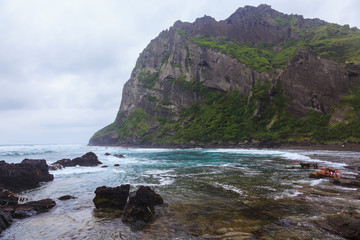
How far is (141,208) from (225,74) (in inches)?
4228

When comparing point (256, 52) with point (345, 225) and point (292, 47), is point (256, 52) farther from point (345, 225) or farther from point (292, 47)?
point (345, 225)

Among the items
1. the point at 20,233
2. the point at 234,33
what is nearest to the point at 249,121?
the point at 234,33

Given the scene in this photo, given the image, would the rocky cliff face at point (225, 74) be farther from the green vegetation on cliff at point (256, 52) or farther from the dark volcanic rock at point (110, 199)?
the dark volcanic rock at point (110, 199)

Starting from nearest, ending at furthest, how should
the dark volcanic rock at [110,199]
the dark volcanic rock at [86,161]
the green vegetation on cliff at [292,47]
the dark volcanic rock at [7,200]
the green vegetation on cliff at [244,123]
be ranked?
the dark volcanic rock at [110,199], the dark volcanic rock at [7,200], the dark volcanic rock at [86,161], the green vegetation on cliff at [244,123], the green vegetation on cliff at [292,47]

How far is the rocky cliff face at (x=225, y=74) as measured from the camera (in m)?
80.2

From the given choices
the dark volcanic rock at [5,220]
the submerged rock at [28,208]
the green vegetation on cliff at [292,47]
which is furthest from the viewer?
the green vegetation on cliff at [292,47]

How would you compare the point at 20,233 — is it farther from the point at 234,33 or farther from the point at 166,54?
the point at 234,33

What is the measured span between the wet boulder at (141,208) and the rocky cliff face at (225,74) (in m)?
79.0

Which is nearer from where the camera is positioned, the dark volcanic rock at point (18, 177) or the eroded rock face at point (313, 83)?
the dark volcanic rock at point (18, 177)

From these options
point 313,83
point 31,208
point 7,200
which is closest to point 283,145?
point 313,83

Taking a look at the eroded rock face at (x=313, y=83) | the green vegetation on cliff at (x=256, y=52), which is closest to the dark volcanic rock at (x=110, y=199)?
the eroded rock face at (x=313, y=83)

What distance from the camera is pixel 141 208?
34.0ft

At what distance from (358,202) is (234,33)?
150986 millimetres

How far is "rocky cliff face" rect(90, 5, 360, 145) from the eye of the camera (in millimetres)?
80250
